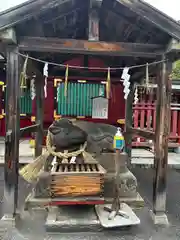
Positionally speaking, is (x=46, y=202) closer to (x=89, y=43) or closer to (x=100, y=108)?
(x=89, y=43)

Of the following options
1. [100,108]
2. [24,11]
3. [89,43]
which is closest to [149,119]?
[100,108]

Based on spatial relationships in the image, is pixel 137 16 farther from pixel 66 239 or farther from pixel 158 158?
pixel 66 239

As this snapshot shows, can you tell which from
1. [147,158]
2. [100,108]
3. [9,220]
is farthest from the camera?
[100,108]

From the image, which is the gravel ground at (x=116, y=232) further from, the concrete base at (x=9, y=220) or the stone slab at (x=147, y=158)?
the stone slab at (x=147, y=158)

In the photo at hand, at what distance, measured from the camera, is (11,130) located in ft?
11.7

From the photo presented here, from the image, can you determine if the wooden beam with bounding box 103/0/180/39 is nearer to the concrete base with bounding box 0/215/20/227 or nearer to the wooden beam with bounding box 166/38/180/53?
the wooden beam with bounding box 166/38/180/53

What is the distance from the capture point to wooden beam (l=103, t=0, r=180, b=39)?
3461mm

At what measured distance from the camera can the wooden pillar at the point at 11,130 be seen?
139 inches

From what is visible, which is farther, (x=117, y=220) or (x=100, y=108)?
(x=100, y=108)

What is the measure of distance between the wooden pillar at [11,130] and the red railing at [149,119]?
20.5ft

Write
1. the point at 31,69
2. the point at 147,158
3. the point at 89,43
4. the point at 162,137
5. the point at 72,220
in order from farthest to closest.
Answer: the point at 147,158
the point at 31,69
the point at 162,137
the point at 89,43
the point at 72,220

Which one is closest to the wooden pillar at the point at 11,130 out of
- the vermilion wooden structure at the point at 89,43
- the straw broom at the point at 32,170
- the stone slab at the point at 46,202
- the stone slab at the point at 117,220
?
the vermilion wooden structure at the point at 89,43

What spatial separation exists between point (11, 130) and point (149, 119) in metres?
6.47

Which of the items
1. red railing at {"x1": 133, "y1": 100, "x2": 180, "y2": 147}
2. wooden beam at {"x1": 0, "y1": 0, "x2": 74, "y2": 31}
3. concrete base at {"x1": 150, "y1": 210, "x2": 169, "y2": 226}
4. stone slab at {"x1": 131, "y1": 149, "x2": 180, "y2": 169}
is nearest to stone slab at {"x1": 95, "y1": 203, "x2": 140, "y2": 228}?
concrete base at {"x1": 150, "y1": 210, "x2": 169, "y2": 226}
